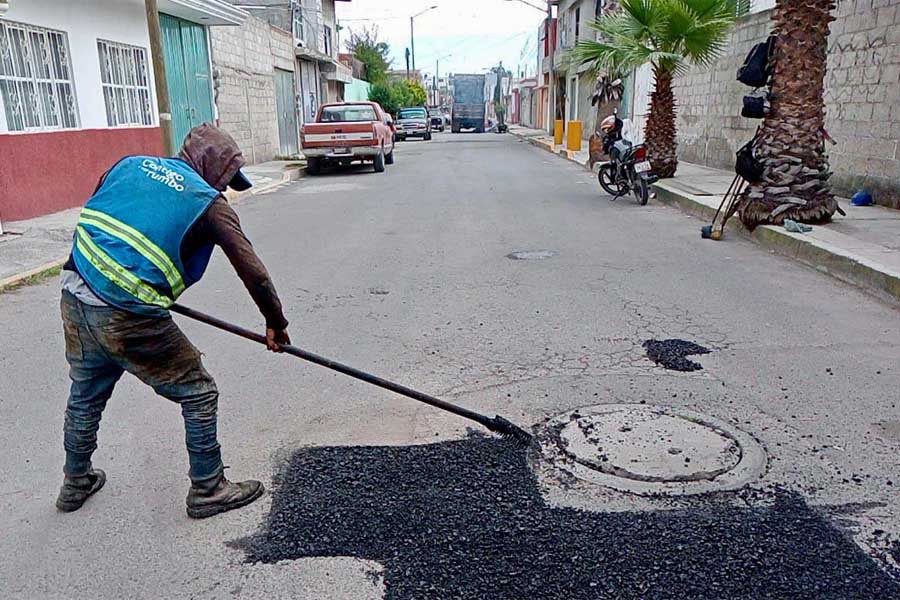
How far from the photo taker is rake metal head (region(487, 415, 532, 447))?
370 cm

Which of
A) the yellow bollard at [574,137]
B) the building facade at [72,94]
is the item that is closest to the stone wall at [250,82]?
the building facade at [72,94]

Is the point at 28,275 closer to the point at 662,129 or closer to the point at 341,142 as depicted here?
the point at 662,129

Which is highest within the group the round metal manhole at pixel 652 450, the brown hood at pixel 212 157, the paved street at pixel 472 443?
the brown hood at pixel 212 157

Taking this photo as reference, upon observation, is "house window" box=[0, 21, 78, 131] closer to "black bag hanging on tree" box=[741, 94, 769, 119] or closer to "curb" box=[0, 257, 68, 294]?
"curb" box=[0, 257, 68, 294]

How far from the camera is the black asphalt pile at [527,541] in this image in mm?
2621

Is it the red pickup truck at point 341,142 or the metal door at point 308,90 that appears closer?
the red pickup truck at point 341,142

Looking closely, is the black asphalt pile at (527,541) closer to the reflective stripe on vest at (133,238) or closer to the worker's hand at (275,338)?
the worker's hand at (275,338)

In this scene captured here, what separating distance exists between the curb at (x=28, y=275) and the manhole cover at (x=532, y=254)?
4.89 meters

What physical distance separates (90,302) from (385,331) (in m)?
2.95

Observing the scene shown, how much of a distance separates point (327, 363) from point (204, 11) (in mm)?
14192

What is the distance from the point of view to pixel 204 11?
50.0 ft

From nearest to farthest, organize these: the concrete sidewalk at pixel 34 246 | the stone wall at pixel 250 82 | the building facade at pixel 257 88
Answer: the concrete sidewalk at pixel 34 246
the stone wall at pixel 250 82
the building facade at pixel 257 88

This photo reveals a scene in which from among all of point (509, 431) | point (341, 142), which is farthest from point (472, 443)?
point (341, 142)

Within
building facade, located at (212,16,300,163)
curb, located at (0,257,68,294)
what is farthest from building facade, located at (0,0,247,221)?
building facade, located at (212,16,300,163)
